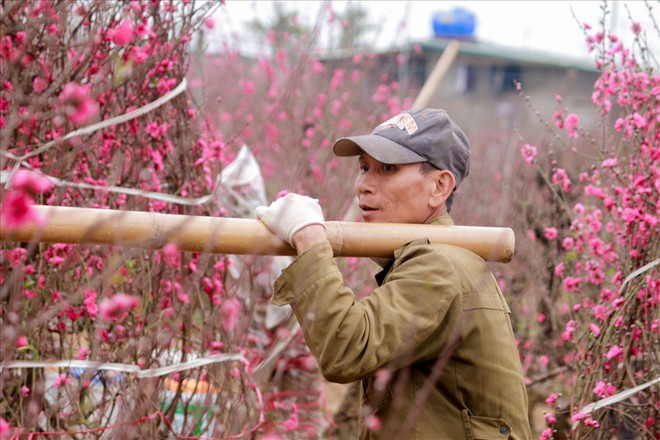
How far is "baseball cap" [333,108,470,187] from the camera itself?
269 centimetres

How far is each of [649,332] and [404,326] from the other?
60.7 inches

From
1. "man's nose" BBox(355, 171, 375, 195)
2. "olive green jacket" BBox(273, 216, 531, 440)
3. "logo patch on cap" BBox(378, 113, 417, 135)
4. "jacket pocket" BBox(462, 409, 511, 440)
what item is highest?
"logo patch on cap" BBox(378, 113, 417, 135)

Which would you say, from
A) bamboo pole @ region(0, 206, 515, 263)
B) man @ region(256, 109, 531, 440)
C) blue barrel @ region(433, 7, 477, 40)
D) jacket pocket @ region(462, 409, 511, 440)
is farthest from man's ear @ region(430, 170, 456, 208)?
blue barrel @ region(433, 7, 477, 40)

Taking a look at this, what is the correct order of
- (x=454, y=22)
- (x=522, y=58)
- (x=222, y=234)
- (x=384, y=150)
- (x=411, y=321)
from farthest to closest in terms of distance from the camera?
(x=522, y=58), (x=454, y=22), (x=384, y=150), (x=222, y=234), (x=411, y=321)

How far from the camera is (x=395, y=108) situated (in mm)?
10750

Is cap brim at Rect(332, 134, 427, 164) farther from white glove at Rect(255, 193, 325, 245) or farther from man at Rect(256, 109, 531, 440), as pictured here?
white glove at Rect(255, 193, 325, 245)

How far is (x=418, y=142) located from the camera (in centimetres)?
271

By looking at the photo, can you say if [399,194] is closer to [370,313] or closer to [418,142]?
[418,142]

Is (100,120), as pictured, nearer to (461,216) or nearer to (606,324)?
(606,324)

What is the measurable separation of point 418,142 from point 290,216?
1.73 ft

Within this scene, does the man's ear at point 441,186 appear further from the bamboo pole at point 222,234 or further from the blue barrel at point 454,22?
the blue barrel at point 454,22

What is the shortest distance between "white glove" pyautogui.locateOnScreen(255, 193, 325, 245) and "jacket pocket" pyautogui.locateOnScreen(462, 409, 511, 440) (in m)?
0.68

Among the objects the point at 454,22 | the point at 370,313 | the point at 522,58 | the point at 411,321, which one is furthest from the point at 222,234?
the point at 522,58

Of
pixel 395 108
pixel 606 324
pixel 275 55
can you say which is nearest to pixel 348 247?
pixel 606 324
